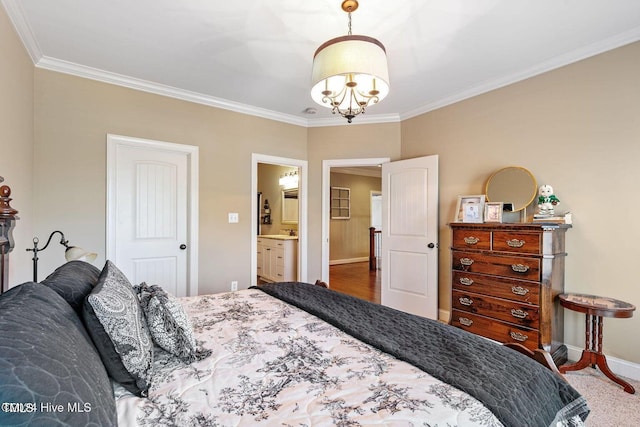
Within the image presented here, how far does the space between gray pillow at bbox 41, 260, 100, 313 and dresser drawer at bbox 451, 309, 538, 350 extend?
289 cm

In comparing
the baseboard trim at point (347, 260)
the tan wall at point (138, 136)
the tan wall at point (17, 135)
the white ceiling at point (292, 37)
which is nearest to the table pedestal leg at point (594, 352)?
the white ceiling at point (292, 37)

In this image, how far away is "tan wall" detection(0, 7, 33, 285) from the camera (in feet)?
6.45

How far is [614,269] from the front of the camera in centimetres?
236

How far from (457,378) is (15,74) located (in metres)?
3.29

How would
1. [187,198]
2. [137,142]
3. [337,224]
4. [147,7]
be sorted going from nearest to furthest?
[147,7]
[137,142]
[187,198]
[337,224]

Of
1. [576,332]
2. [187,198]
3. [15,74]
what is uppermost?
[15,74]

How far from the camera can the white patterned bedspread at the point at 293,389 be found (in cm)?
87

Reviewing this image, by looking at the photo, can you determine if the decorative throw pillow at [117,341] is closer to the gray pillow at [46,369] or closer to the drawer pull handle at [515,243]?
the gray pillow at [46,369]

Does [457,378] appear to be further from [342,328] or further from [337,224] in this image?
[337,224]

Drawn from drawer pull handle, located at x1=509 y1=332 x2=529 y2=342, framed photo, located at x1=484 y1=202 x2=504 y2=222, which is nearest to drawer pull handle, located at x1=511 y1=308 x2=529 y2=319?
drawer pull handle, located at x1=509 y1=332 x2=529 y2=342

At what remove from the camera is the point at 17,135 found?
2.21 m

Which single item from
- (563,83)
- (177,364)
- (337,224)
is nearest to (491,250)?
(563,83)

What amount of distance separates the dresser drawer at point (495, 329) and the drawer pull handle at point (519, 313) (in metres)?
0.09

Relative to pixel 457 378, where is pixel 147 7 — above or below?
above
